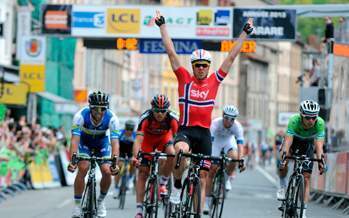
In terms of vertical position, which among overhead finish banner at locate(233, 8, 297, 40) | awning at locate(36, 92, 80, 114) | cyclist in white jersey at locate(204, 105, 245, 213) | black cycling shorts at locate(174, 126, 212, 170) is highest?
overhead finish banner at locate(233, 8, 297, 40)

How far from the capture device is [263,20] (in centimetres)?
3934

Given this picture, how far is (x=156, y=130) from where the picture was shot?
1836cm

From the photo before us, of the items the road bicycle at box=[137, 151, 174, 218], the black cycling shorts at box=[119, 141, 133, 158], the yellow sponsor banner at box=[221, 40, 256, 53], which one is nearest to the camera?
the road bicycle at box=[137, 151, 174, 218]

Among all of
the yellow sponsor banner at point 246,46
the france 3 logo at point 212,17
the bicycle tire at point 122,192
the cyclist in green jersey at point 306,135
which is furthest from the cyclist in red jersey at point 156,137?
the france 3 logo at point 212,17

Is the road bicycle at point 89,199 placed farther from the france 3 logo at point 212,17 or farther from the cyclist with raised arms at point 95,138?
the france 3 logo at point 212,17

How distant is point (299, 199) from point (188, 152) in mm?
1959

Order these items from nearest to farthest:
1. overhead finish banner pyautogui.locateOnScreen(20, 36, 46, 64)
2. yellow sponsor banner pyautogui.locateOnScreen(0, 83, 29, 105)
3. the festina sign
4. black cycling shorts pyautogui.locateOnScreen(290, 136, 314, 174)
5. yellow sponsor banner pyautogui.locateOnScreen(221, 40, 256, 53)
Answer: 1. black cycling shorts pyautogui.locateOnScreen(290, 136, 314, 174)
2. yellow sponsor banner pyautogui.locateOnScreen(221, 40, 256, 53)
3. yellow sponsor banner pyautogui.locateOnScreen(0, 83, 29, 105)
4. the festina sign
5. overhead finish banner pyautogui.locateOnScreen(20, 36, 46, 64)

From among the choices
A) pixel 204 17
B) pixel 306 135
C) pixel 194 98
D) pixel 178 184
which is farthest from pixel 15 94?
pixel 194 98

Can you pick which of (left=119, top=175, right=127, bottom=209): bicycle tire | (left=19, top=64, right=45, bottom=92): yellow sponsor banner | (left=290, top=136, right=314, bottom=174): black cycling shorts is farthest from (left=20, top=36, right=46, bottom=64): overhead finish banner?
(left=290, top=136, right=314, bottom=174): black cycling shorts

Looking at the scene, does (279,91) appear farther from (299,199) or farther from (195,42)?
(299,199)

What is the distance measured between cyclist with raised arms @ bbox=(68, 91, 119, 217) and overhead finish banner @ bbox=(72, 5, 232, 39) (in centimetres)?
2326

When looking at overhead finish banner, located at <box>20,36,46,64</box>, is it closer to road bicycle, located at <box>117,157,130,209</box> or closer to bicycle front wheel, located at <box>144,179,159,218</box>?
road bicycle, located at <box>117,157,130,209</box>

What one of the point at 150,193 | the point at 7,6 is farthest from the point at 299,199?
the point at 7,6

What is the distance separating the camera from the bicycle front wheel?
1659cm
